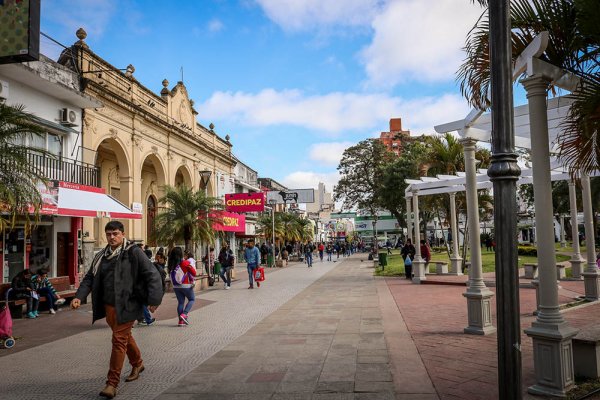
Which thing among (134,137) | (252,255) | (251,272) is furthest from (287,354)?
(134,137)

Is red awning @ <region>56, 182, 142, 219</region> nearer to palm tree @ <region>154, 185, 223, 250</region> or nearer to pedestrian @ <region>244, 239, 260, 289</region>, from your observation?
palm tree @ <region>154, 185, 223, 250</region>

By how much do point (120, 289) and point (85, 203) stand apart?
1039 cm

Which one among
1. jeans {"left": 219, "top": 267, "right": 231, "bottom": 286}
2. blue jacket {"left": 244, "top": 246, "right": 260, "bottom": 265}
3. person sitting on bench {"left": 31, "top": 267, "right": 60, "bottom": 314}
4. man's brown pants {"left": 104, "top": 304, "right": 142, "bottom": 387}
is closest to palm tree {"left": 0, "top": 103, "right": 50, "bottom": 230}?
man's brown pants {"left": 104, "top": 304, "right": 142, "bottom": 387}

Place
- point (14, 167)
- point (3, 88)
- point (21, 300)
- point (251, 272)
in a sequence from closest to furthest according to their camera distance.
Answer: point (14, 167) < point (21, 300) < point (3, 88) < point (251, 272)

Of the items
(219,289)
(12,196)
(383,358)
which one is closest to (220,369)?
(383,358)

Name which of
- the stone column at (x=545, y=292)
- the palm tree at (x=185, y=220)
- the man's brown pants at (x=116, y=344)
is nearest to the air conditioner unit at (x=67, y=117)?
the palm tree at (x=185, y=220)

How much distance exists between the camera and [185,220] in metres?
17.9

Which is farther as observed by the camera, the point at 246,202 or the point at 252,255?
the point at 246,202

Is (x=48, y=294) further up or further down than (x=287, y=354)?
further up

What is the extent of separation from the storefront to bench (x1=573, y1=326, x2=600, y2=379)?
39.9 ft

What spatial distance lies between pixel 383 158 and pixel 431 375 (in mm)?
35284

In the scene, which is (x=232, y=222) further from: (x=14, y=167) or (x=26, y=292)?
(x=14, y=167)

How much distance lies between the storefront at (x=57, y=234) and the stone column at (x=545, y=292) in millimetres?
11775

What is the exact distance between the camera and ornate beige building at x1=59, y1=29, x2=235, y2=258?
56.5 ft
